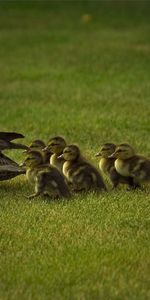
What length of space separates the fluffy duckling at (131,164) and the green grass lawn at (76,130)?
5.5 inches

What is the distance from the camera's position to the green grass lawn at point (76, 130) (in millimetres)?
5969

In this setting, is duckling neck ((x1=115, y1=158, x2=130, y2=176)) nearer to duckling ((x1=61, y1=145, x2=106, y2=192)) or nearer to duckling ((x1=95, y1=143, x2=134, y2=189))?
duckling ((x1=95, y1=143, x2=134, y2=189))

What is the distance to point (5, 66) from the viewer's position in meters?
17.8

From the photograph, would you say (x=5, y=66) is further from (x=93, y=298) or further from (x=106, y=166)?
(x=93, y=298)

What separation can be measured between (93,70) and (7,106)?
374 centimetres

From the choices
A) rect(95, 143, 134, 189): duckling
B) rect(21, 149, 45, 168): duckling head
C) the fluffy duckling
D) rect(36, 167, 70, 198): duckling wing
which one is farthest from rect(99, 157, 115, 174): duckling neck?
rect(36, 167, 70, 198): duckling wing

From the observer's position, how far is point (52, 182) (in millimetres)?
7621

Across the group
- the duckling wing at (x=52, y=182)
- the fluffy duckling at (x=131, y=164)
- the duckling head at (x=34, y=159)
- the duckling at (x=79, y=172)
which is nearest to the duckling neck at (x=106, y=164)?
the fluffy duckling at (x=131, y=164)

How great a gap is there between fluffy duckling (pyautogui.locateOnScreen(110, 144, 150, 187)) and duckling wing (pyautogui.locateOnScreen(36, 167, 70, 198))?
1.94 feet

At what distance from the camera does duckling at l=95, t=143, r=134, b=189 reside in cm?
816

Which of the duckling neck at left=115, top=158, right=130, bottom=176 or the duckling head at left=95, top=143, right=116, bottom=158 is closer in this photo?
the duckling neck at left=115, top=158, right=130, bottom=176

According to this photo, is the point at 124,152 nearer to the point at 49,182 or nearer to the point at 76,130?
the point at 49,182

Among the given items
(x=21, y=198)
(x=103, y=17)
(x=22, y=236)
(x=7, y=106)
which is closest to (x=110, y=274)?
(x=22, y=236)

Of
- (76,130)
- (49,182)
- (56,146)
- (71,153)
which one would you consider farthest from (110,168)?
(76,130)
